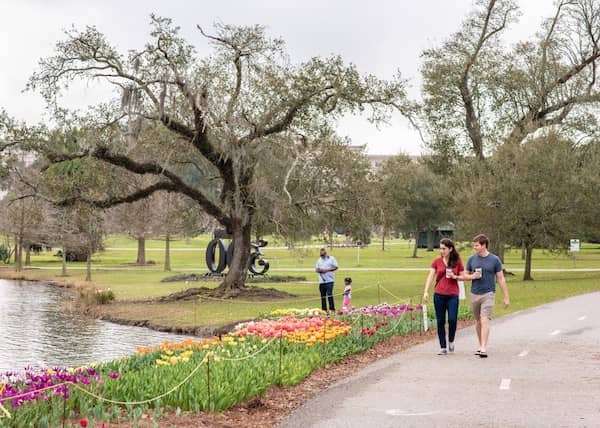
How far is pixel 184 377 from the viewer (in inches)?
408

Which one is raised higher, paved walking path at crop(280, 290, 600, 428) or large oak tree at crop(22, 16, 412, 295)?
large oak tree at crop(22, 16, 412, 295)

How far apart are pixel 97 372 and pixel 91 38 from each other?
21.5 m

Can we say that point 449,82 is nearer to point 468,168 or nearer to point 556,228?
point 468,168

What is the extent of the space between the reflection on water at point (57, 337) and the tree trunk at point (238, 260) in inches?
244

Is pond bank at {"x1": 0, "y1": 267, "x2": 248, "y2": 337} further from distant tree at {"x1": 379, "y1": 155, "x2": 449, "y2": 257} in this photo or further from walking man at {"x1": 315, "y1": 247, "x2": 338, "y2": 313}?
distant tree at {"x1": 379, "y1": 155, "x2": 449, "y2": 257}

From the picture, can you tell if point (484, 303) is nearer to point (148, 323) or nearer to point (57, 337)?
point (57, 337)

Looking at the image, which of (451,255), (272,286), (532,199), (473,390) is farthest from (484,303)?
(532,199)

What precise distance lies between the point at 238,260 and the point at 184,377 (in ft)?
83.8

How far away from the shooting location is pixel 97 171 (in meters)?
32.8

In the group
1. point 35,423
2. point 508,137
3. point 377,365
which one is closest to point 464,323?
point 377,365

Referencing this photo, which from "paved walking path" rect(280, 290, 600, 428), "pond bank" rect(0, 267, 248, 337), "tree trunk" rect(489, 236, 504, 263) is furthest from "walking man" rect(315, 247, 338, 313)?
"tree trunk" rect(489, 236, 504, 263)

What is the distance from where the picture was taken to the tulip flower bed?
341 inches

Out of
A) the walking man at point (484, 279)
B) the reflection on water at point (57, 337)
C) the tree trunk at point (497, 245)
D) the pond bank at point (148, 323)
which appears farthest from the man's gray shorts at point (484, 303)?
the tree trunk at point (497, 245)

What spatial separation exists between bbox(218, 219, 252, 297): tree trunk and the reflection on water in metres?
6.21
